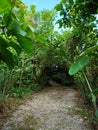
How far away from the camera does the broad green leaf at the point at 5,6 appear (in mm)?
682

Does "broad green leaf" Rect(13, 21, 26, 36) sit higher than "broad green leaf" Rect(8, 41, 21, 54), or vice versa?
"broad green leaf" Rect(13, 21, 26, 36)

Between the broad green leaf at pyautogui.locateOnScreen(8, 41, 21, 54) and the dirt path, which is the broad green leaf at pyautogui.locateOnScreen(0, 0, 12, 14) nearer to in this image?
the broad green leaf at pyautogui.locateOnScreen(8, 41, 21, 54)

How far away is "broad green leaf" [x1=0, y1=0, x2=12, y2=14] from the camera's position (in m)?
0.68

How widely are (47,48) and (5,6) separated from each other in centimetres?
853

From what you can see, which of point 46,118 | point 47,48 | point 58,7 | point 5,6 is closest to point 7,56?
point 5,6

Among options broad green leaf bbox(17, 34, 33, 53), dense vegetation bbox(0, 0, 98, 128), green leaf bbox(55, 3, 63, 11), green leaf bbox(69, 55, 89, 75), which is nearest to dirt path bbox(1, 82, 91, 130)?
dense vegetation bbox(0, 0, 98, 128)

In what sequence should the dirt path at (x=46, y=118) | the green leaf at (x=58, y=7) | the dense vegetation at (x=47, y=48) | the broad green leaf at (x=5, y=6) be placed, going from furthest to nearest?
the dirt path at (x=46, y=118)
the green leaf at (x=58, y=7)
the dense vegetation at (x=47, y=48)
the broad green leaf at (x=5, y=6)

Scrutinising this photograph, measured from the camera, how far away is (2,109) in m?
5.05

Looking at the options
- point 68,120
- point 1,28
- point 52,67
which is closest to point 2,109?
point 68,120

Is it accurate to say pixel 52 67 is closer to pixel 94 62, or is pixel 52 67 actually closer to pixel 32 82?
pixel 32 82

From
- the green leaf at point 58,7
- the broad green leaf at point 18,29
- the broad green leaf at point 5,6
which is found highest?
the green leaf at point 58,7

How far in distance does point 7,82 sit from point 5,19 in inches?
202

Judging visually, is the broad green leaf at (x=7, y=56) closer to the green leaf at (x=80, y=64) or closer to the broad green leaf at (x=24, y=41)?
the broad green leaf at (x=24, y=41)

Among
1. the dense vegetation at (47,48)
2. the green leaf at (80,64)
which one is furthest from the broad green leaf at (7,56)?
the green leaf at (80,64)
